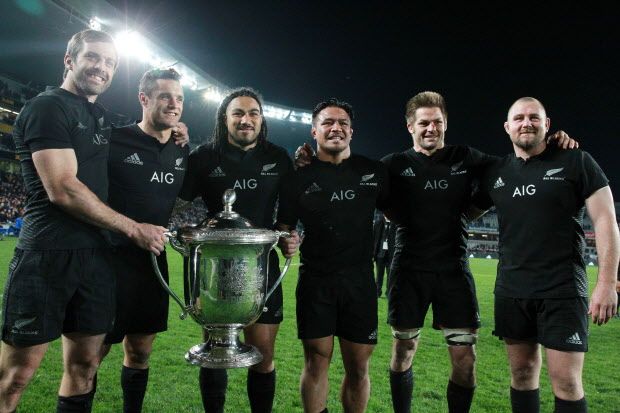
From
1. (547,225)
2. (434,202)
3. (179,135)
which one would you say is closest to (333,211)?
(434,202)

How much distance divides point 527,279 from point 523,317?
224 mm

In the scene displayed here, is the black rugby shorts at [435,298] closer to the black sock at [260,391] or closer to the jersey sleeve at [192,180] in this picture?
the black sock at [260,391]

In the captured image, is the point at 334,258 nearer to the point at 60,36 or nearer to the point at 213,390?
the point at 213,390

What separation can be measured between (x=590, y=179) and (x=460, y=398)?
5.08 feet

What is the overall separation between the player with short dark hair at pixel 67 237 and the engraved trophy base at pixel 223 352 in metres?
0.46

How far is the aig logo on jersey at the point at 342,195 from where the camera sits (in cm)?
290

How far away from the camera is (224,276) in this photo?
6.23 ft

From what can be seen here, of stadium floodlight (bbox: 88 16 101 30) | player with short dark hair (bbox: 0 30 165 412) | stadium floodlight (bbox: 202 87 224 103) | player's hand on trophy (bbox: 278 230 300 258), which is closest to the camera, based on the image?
player with short dark hair (bbox: 0 30 165 412)

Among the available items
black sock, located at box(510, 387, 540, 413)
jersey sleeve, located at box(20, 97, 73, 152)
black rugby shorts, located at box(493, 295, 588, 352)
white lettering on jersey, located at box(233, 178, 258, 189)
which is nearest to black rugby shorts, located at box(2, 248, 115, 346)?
jersey sleeve, located at box(20, 97, 73, 152)

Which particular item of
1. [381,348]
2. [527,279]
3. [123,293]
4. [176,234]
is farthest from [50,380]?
[527,279]

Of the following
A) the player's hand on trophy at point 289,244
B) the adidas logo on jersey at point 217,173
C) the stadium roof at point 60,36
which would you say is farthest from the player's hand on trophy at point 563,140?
the stadium roof at point 60,36

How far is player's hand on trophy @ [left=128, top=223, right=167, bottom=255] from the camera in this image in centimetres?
197

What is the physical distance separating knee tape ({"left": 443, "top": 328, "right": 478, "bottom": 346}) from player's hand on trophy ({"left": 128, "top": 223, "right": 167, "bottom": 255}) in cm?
195

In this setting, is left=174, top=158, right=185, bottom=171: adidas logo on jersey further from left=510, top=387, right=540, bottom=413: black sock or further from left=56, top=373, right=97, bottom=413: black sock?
left=510, top=387, right=540, bottom=413: black sock
